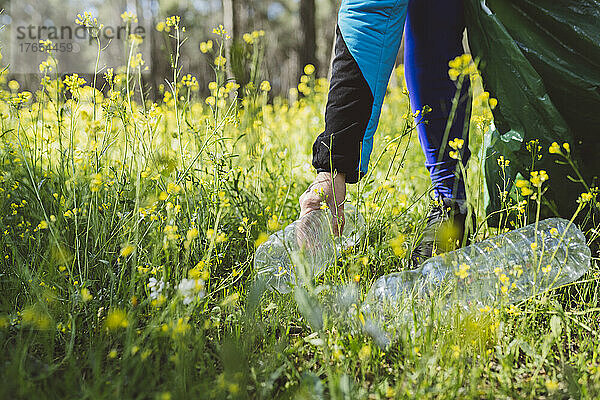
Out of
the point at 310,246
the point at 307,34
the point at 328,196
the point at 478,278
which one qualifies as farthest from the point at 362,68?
the point at 307,34

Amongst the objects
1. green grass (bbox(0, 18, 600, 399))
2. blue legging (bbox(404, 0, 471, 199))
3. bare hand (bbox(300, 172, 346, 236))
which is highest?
blue legging (bbox(404, 0, 471, 199))

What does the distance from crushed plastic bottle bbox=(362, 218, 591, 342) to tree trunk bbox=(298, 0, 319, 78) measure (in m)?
4.32

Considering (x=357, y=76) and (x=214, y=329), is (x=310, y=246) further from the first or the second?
(x=357, y=76)

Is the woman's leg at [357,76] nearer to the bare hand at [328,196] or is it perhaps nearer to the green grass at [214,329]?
the bare hand at [328,196]

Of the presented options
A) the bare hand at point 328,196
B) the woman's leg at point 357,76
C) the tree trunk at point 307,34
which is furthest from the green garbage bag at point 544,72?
the tree trunk at point 307,34

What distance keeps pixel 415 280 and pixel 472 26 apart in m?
0.79

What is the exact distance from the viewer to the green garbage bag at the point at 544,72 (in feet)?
4.94

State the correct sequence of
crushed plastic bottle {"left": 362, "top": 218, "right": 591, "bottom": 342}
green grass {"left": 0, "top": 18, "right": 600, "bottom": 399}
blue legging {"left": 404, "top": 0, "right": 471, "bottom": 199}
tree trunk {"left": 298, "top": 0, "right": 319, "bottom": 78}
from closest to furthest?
green grass {"left": 0, "top": 18, "right": 600, "bottom": 399}
crushed plastic bottle {"left": 362, "top": 218, "right": 591, "bottom": 342}
blue legging {"left": 404, "top": 0, "right": 471, "bottom": 199}
tree trunk {"left": 298, "top": 0, "right": 319, "bottom": 78}

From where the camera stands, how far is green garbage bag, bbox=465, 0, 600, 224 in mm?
1506

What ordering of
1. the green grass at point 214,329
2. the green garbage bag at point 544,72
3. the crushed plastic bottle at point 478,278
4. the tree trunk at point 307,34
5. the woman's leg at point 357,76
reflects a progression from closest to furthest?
the green grass at point 214,329 < the crushed plastic bottle at point 478,278 < the woman's leg at point 357,76 < the green garbage bag at point 544,72 < the tree trunk at point 307,34

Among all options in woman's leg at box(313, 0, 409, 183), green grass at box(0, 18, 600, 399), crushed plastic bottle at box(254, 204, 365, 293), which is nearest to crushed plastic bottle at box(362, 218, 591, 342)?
green grass at box(0, 18, 600, 399)

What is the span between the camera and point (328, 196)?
4.76 feet

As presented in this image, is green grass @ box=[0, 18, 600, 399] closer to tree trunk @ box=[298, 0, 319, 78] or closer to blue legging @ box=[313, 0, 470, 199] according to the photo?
blue legging @ box=[313, 0, 470, 199]

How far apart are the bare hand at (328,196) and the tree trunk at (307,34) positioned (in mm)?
4323
